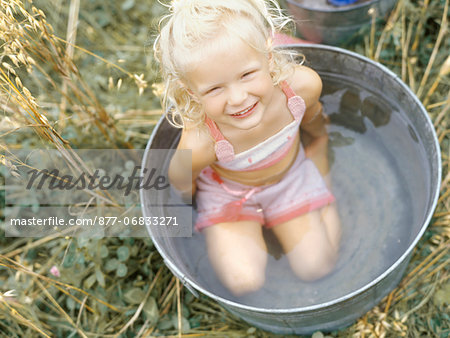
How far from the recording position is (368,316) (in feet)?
4.70

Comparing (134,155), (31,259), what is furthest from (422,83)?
(31,259)

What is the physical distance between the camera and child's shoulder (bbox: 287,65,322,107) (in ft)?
4.32

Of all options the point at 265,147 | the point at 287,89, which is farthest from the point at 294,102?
the point at 265,147

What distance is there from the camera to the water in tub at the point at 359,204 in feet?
4.76

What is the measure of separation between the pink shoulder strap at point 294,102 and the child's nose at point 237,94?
0.78ft

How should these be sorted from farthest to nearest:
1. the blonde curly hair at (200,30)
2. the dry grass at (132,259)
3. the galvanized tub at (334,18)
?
the galvanized tub at (334,18), the dry grass at (132,259), the blonde curly hair at (200,30)

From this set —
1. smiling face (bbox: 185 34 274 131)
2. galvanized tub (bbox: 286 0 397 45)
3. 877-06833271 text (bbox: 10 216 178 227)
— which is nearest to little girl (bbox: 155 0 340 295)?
smiling face (bbox: 185 34 274 131)

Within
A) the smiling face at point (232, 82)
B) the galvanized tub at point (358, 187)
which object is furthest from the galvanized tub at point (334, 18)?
the smiling face at point (232, 82)

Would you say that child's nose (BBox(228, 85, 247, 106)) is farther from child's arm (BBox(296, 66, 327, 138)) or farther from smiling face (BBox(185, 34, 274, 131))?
child's arm (BBox(296, 66, 327, 138))

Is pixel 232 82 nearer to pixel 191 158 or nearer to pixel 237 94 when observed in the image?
pixel 237 94

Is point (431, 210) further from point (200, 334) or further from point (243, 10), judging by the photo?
point (200, 334)

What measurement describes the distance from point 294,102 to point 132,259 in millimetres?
754

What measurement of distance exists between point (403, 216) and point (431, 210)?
18.1 inches

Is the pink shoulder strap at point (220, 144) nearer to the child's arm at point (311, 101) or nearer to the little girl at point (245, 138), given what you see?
the little girl at point (245, 138)
